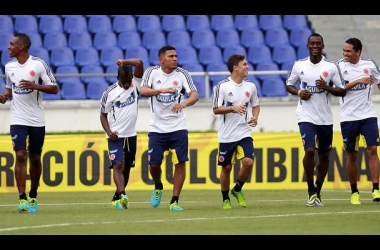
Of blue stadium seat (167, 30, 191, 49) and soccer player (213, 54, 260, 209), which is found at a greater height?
blue stadium seat (167, 30, 191, 49)

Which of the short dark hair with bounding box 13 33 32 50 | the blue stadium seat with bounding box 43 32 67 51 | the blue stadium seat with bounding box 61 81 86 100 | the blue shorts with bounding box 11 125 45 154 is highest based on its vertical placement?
the blue stadium seat with bounding box 43 32 67 51

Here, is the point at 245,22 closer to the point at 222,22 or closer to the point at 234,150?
the point at 222,22

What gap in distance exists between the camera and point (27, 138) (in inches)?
520

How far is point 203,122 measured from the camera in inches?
850

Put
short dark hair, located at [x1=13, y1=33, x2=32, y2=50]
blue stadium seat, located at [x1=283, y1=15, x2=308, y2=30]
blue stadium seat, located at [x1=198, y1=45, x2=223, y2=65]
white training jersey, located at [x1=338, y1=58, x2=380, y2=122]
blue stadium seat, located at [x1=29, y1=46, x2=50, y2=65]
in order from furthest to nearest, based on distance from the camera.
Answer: blue stadium seat, located at [x1=283, y1=15, x2=308, y2=30], blue stadium seat, located at [x1=198, y1=45, x2=223, y2=65], blue stadium seat, located at [x1=29, y1=46, x2=50, y2=65], white training jersey, located at [x1=338, y1=58, x2=380, y2=122], short dark hair, located at [x1=13, y1=33, x2=32, y2=50]

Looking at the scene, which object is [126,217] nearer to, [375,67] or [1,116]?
[375,67]

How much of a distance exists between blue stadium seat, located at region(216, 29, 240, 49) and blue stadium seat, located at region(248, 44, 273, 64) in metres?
0.52

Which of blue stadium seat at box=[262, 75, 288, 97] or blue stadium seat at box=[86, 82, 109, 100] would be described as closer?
blue stadium seat at box=[86, 82, 109, 100]

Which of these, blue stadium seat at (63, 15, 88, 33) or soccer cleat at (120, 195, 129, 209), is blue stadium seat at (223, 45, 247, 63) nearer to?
blue stadium seat at (63, 15, 88, 33)

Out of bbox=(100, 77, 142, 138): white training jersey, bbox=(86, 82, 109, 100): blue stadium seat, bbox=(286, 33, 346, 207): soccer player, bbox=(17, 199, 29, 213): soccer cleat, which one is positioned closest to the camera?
bbox=(17, 199, 29, 213): soccer cleat

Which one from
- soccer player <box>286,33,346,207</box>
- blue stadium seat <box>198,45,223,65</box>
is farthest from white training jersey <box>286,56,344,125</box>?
blue stadium seat <box>198,45,223,65</box>

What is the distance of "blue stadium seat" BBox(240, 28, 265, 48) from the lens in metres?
24.8

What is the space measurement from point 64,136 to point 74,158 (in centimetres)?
47

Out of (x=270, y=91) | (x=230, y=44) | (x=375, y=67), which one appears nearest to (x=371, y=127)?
(x=375, y=67)
